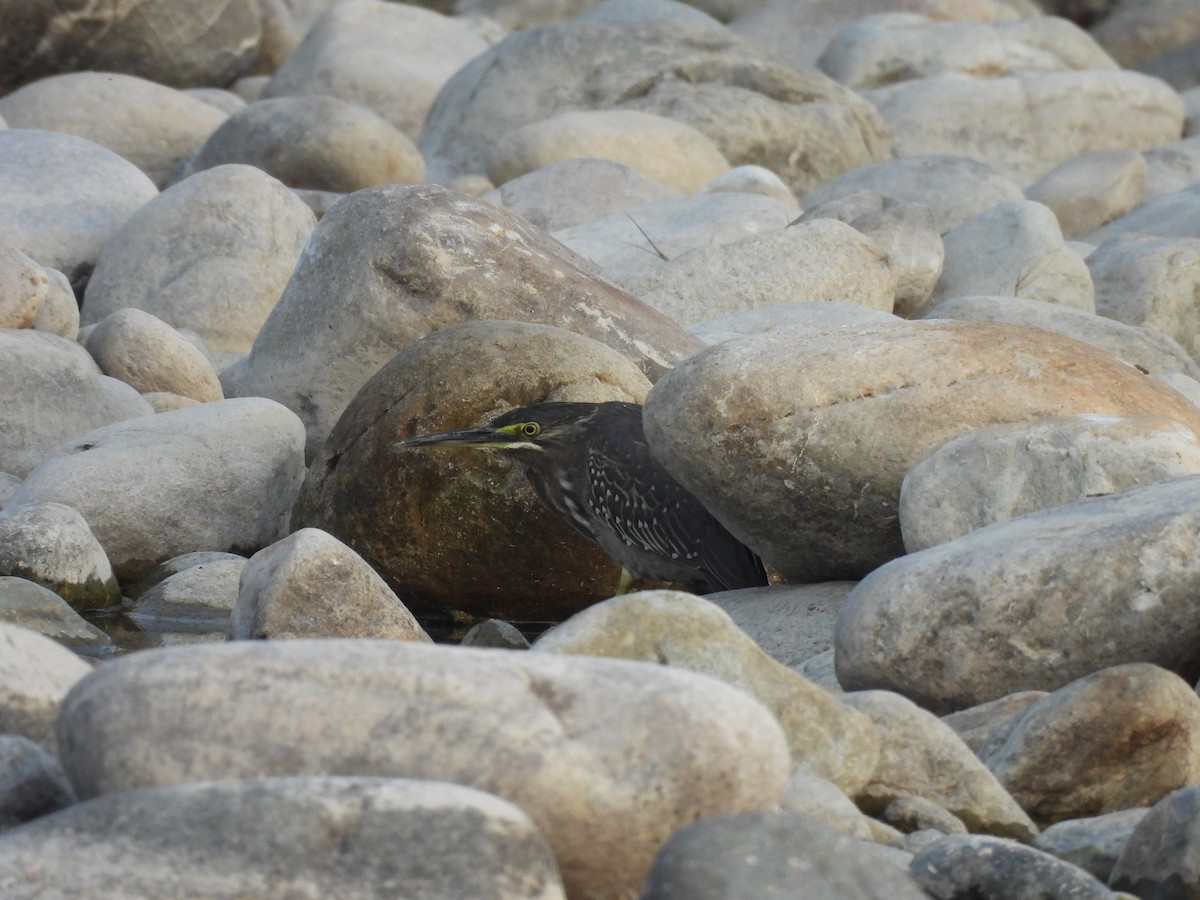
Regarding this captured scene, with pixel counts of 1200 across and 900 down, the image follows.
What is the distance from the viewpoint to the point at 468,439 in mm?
6746

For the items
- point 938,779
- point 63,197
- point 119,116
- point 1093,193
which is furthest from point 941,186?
point 938,779

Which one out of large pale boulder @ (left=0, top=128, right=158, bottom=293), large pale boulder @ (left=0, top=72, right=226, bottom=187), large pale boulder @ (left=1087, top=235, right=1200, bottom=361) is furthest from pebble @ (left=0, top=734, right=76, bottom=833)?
large pale boulder @ (left=0, top=72, right=226, bottom=187)

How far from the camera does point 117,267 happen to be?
10820mm

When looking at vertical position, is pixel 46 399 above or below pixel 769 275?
above

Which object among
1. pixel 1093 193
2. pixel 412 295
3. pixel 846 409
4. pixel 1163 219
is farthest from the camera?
pixel 1093 193

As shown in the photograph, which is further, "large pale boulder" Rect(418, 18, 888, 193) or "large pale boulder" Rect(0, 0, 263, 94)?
"large pale boulder" Rect(0, 0, 263, 94)

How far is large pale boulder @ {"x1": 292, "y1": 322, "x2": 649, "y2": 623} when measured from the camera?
A: 7.11 metres

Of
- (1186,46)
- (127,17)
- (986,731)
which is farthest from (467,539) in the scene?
(1186,46)

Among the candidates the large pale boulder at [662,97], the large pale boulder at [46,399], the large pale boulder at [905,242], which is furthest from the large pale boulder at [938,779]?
the large pale boulder at [662,97]

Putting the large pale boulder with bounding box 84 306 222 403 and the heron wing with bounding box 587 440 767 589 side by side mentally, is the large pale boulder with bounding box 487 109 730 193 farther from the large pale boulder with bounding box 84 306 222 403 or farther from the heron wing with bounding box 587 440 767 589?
the heron wing with bounding box 587 440 767 589

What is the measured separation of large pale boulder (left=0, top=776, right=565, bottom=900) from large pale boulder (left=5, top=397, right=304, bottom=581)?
462 cm

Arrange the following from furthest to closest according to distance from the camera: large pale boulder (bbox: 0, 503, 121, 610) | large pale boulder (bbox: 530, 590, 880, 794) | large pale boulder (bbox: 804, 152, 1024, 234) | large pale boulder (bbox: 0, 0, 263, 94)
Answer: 1. large pale boulder (bbox: 0, 0, 263, 94)
2. large pale boulder (bbox: 804, 152, 1024, 234)
3. large pale boulder (bbox: 0, 503, 121, 610)
4. large pale boulder (bbox: 530, 590, 880, 794)

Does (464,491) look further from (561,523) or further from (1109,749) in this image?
(1109,749)

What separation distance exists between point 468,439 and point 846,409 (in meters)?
1.46
